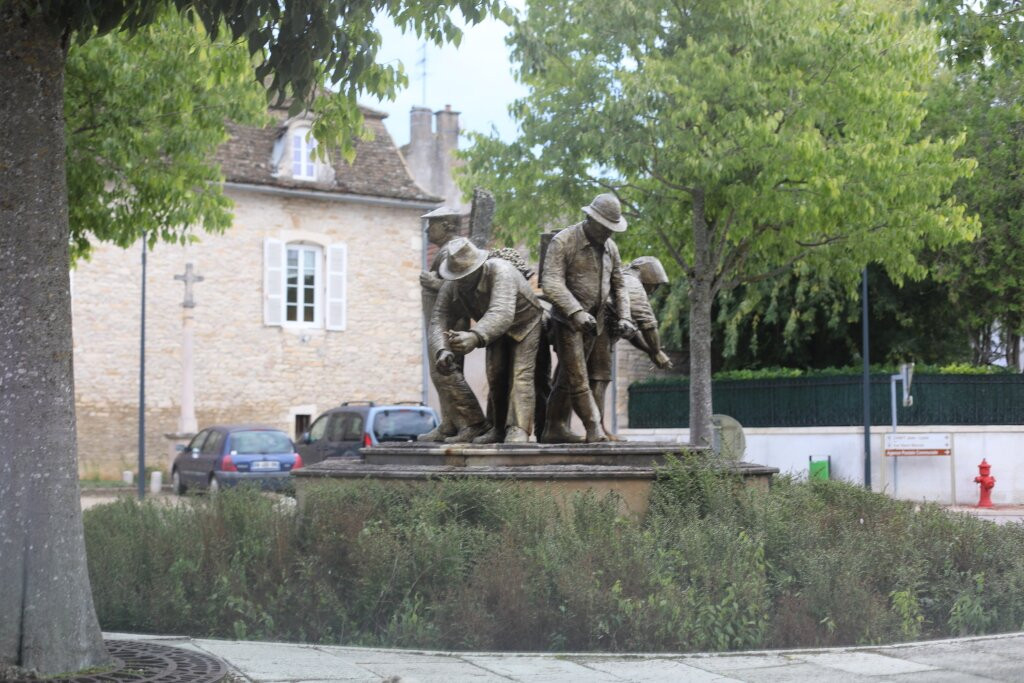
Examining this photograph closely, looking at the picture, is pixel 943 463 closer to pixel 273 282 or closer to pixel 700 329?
pixel 700 329

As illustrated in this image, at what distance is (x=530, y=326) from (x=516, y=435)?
2.84ft

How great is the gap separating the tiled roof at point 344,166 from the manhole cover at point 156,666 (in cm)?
2508

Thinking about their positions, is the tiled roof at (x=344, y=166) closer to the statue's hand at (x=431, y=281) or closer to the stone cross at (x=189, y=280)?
the stone cross at (x=189, y=280)

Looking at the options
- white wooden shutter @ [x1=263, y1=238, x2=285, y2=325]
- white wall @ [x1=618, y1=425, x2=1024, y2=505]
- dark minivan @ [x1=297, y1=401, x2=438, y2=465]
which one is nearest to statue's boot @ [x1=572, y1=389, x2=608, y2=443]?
dark minivan @ [x1=297, y1=401, x2=438, y2=465]

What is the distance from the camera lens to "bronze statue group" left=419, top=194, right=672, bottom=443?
9883mm

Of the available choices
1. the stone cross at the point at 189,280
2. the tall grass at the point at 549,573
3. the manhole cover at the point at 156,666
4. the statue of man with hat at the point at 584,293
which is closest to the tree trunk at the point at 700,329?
the statue of man with hat at the point at 584,293

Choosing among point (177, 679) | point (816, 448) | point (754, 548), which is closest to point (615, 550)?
point (754, 548)

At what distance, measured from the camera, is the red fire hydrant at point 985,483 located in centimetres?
2252

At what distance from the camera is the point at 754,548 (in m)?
8.05

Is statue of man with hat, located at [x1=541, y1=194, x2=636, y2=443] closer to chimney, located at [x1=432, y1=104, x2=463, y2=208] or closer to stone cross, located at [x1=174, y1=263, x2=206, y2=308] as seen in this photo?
stone cross, located at [x1=174, y1=263, x2=206, y2=308]

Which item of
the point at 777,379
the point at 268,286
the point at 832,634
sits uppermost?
the point at 268,286

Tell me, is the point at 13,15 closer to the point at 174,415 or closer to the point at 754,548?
the point at 754,548

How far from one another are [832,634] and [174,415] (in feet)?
84.0

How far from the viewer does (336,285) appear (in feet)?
109
